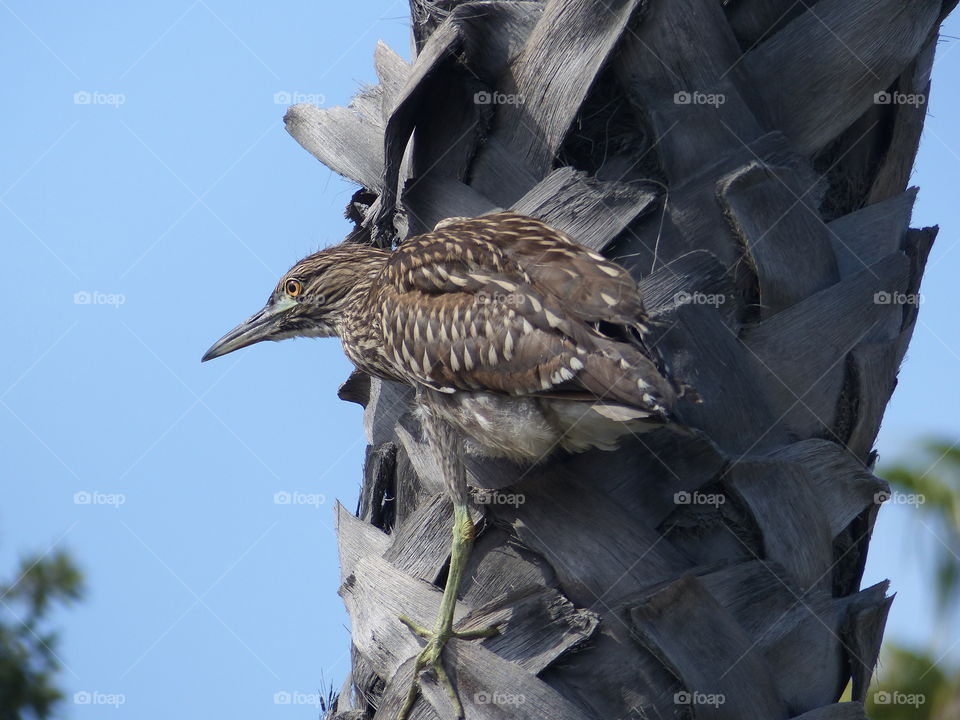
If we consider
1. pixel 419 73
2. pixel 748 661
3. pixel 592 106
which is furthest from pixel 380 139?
pixel 748 661

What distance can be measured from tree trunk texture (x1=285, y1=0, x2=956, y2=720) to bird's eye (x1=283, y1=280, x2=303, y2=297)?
116cm

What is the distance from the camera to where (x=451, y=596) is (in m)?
2.58

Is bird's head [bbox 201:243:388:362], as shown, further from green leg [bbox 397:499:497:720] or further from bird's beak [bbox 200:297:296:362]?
green leg [bbox 397:499:497:720]

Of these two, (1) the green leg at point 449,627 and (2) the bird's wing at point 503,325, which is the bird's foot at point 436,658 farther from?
(2) the bird's wing at point 503,325

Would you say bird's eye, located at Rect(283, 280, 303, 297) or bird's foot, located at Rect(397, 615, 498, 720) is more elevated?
bird's eye, located at Rect(283, 280, 303, 297)

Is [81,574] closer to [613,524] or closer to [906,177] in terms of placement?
[613,524]

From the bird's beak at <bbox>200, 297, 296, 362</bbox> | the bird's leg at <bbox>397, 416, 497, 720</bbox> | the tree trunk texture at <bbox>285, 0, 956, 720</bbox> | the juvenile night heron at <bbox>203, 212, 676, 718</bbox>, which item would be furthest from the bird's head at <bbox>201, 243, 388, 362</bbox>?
the bird's leg at <bbox>397, 416, 497, 720</bbox>

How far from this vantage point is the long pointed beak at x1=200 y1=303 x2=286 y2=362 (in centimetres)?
409

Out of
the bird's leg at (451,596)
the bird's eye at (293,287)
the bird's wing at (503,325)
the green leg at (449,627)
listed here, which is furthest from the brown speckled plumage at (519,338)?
the bird's eye at (293,287)

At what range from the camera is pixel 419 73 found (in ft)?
9.37

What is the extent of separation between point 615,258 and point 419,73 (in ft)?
2.57

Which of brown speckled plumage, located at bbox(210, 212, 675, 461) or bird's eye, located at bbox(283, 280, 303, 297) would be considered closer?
brown speckled plumage, located at bbox(210, 212, 675, 461)

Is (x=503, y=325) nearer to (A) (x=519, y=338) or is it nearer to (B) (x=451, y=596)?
(A) (x=519, y=338)

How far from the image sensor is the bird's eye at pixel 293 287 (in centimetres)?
404
